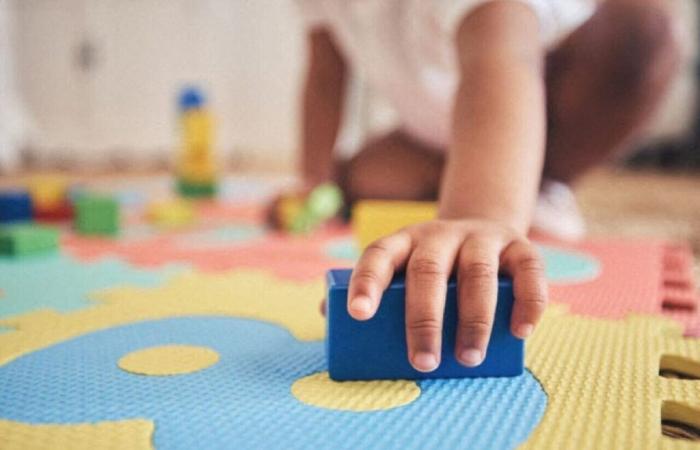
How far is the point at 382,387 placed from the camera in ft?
1.32

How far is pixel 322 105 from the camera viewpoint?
1.25 m

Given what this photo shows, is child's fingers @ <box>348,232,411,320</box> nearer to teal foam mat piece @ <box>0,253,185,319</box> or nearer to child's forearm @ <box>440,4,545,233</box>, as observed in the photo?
child's forearm @ <box>440,4,545,233</box>

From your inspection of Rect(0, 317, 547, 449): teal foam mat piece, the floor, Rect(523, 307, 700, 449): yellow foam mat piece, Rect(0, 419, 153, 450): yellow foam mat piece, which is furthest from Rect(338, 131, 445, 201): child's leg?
Rect(0, 419, 153, 450): yellow foam mat piece

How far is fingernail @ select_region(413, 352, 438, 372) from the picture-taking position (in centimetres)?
38

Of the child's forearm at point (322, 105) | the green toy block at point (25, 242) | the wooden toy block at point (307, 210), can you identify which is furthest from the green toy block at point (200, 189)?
the green toy block at point (25, 242)

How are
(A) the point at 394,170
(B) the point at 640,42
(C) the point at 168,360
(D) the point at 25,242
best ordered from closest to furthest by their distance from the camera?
(C) the point at 168,360 → (D) the point at 25,242 → (B) the point at 640,42 → (A) the point at 394,170

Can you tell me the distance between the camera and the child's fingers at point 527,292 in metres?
0.39

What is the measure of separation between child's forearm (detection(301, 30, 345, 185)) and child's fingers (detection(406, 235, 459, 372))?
0.85m

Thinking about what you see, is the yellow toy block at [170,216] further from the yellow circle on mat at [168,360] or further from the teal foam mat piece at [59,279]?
the yellow circle on mat at [168,360]

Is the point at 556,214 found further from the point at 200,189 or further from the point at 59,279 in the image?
the point at 200,189

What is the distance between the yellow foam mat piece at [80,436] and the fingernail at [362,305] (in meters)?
0.12

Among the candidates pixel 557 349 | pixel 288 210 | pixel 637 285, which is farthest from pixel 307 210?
pixel 557 349

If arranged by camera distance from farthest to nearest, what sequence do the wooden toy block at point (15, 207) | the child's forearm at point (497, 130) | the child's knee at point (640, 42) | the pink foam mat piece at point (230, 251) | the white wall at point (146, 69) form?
the white wall at point (146, 69) < the wooden toy block at point (15, 207) < the child's knee at point (640, 42) < the pink foam mat piece at point (230, 251) < the child's forearm at point (497, 130)

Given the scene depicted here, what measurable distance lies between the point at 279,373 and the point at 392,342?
0.08 metres
